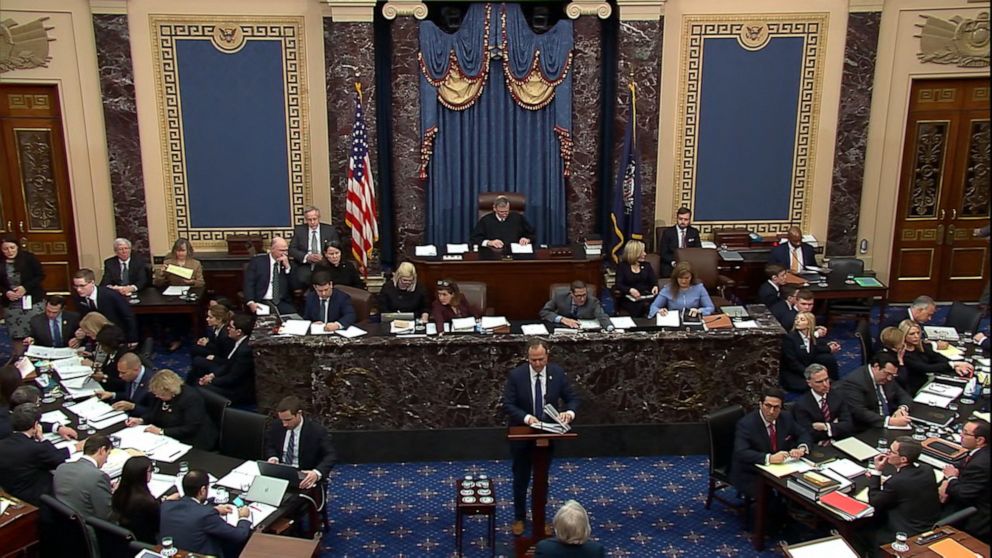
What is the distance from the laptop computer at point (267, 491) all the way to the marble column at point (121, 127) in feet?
21.4

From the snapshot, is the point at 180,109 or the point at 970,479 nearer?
the point at 970,479

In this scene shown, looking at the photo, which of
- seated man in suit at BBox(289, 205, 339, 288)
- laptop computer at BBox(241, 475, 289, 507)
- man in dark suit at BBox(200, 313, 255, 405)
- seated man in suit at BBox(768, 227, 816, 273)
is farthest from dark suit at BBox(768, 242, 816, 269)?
laptop computer at BBox(241, 475, 289, 507)

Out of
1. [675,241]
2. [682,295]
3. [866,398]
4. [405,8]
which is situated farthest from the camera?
[675,241]

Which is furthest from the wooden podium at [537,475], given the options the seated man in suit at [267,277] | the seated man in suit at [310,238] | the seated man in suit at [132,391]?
the seated man in suit at [310,238]

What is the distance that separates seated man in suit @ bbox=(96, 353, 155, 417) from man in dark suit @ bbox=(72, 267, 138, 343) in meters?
1.91

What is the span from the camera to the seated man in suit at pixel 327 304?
8984 millimetres

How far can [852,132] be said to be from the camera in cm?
1210

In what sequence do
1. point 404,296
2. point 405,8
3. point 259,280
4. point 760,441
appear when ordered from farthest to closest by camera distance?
point 405,8
point 259,280
point 404,296
point 760,441

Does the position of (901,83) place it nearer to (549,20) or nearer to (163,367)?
(549,20)

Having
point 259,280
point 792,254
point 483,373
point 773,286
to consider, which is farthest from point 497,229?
point 792,254

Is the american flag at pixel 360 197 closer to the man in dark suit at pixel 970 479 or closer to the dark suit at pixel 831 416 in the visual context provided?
the dark suit at pixel 831 416

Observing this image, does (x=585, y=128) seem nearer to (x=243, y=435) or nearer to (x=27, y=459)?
(x=243, y=435)

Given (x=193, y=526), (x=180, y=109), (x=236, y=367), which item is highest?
(x=180, y=109)

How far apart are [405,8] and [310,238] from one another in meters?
3.11
